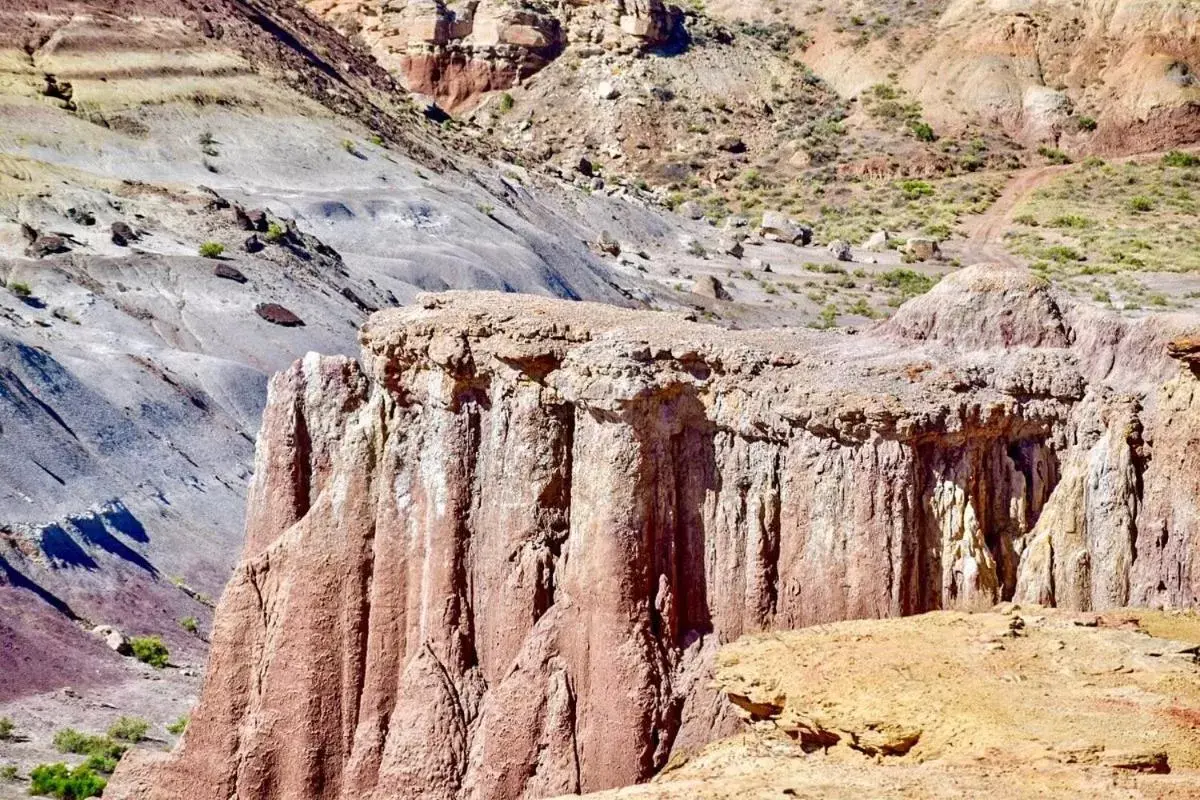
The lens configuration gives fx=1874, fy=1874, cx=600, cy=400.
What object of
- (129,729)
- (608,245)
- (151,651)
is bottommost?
(129,729)

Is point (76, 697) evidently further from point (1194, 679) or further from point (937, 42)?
point (937, 42)

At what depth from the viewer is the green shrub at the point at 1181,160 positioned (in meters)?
73.2

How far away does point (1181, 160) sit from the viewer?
73.6m

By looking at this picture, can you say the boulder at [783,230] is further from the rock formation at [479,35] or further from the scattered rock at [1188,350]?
the scattered rock at [1188,350]

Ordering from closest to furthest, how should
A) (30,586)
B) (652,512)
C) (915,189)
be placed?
1. (652,512)
2. (30,586)
3. (915,189)

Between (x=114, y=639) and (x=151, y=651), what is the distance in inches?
24.0

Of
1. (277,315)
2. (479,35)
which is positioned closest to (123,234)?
(277,315)

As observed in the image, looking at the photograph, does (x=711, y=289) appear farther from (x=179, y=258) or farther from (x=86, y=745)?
(x=86, y=745)

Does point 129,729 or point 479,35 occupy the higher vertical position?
point 479,35

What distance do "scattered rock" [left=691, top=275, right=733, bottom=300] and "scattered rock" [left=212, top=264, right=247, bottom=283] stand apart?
17156 millimetres

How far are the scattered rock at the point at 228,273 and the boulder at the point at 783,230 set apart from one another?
91.8 feet

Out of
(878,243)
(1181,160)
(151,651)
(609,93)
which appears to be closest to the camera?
(151,651)

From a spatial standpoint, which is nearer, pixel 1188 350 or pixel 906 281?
pixel 1188 350

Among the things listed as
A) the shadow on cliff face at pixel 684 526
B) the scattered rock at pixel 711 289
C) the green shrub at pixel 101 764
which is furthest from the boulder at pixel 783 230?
the shadow on cliff face at pixel 684 526
